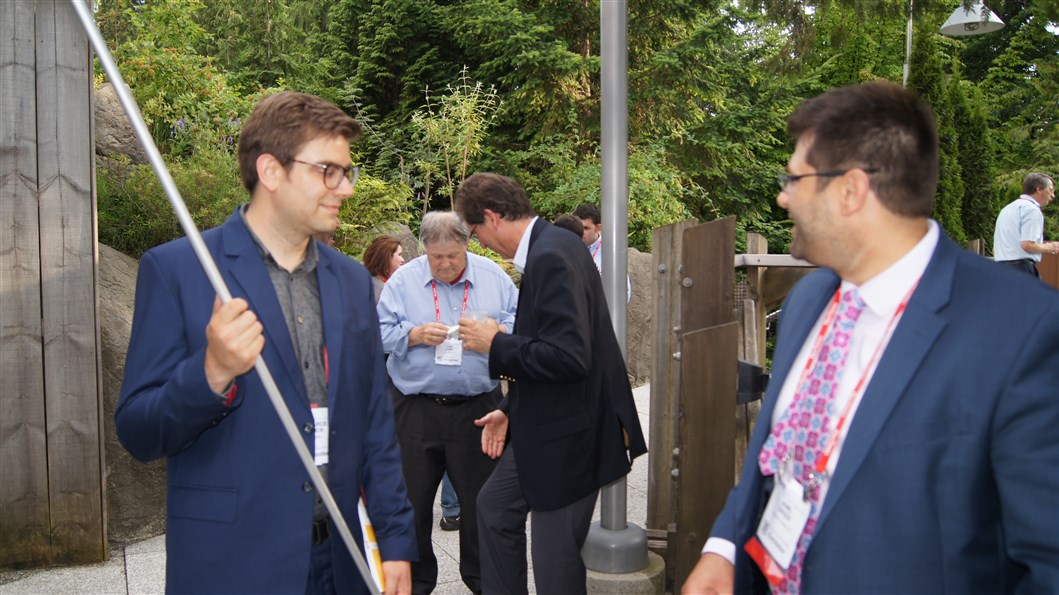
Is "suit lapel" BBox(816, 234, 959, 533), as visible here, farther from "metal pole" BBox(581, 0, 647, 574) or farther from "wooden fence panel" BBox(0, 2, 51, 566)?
"wooden fence panel" BBox(0, 2, 51, 566)

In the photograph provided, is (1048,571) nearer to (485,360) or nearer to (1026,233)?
(485,360)

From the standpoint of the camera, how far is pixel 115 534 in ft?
17.5

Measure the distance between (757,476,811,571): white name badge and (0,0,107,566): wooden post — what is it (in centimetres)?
399

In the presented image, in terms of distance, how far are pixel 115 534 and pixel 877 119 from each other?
4989 millimetres

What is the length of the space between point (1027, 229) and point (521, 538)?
866 centimetres

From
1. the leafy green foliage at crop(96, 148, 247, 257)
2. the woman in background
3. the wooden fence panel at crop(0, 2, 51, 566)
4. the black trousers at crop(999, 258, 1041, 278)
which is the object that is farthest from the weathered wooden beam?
the black trousers at crop(999, 258, 1041, 278)

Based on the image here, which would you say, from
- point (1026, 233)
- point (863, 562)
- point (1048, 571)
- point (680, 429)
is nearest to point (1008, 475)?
point (1048, 571)

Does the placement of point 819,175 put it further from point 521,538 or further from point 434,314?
point 434,314

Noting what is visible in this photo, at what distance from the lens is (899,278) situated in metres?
→ 1.92

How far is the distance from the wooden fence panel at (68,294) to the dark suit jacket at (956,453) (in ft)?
13.6

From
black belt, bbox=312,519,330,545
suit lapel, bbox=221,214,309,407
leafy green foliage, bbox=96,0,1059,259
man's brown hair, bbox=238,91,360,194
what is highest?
leafy green foliage, bbox=96,0,1059,259

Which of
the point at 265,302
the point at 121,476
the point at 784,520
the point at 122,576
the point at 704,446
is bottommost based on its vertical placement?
the point at 122,576

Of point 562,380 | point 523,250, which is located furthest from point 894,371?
point 523,250

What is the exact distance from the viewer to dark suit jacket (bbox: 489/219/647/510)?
3.42m
